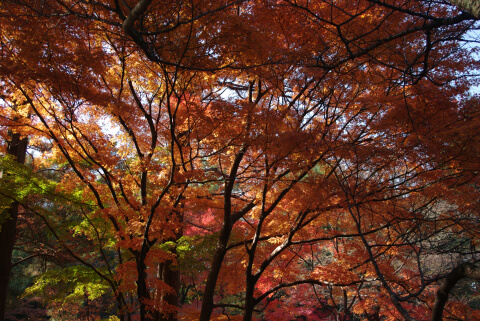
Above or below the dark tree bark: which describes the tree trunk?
above

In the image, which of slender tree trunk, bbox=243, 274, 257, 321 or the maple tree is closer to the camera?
the maple tree

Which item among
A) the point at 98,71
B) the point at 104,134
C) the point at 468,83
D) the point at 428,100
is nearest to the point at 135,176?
the point at 104,134

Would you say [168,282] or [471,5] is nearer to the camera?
[471,5]

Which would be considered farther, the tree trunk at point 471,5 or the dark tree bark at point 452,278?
the dark tree bark at point 452,278

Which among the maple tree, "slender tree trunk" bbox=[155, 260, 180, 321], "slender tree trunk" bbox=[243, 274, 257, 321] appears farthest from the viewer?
"slender tree trunk" bbox=[155, 260, 180, 321]

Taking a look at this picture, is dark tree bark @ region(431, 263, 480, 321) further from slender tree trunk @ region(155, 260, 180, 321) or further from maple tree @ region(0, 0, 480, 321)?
slender tree trunk @ region(155, 260, 180, 321)

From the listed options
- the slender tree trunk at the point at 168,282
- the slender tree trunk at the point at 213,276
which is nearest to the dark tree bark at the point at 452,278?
the slender tree trunk at the point at 213,276

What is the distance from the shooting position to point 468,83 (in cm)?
488

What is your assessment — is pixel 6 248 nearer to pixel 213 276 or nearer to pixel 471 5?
pixel 213 276

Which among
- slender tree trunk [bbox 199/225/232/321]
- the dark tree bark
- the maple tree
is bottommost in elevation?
the dark tree bark

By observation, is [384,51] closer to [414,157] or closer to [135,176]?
[414,157]

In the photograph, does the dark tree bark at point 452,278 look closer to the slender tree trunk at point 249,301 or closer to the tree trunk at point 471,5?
the tree trunk at point 471,5

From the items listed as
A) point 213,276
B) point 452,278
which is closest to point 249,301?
point 213,276

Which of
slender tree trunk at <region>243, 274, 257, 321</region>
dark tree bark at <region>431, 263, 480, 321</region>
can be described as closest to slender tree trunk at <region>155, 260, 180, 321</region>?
slender tree trunk at <region>243, 274, 257, 321</region>
